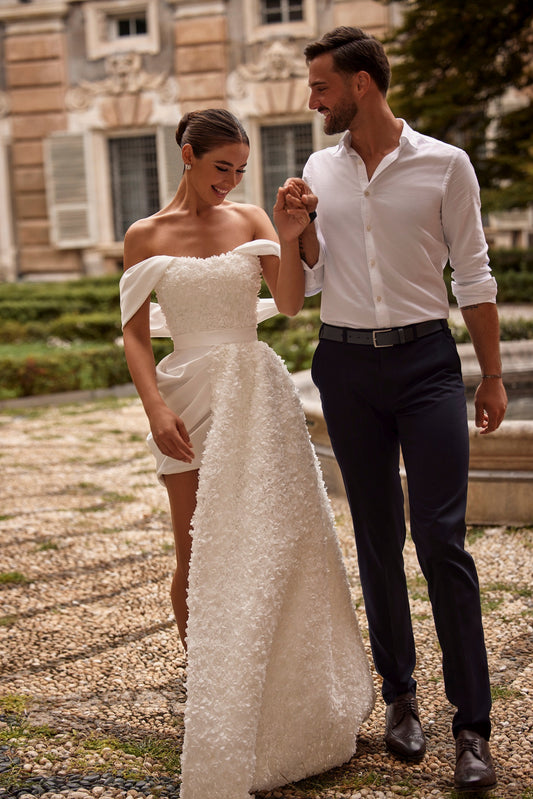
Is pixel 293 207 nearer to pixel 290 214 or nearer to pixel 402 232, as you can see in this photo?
pixel 290 214

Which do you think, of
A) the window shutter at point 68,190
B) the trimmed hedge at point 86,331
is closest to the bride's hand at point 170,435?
the trimmed hedge at point 86,331

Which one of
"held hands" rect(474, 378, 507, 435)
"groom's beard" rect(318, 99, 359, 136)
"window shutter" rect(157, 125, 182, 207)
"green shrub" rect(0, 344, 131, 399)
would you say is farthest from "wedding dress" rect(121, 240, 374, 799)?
"window shutter" rect(157, 125, 182, 207)

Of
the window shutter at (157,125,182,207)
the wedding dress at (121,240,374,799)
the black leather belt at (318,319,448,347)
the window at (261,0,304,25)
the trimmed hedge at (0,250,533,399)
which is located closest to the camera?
the wedding dress at (121,240,374,799)

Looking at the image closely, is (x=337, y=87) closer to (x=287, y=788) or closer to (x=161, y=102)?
(x=287, y=788)

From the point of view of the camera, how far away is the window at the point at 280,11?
17703 mm

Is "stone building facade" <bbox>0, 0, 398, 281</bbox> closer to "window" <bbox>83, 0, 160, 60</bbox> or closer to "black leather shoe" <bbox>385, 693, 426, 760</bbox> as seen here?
"window" <bbox>83, 0, 160, 60</bbox>

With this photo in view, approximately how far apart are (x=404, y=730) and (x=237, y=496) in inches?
30.9

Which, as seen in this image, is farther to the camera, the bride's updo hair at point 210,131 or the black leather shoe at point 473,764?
the bride's updo hair at point 210,131

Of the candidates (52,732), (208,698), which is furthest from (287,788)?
(52,732)

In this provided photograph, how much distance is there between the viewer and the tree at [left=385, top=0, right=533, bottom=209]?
11.8 meters

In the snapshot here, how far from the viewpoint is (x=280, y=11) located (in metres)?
17.8

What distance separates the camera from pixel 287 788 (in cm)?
233

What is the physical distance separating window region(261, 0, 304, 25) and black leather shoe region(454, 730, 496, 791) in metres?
17.5

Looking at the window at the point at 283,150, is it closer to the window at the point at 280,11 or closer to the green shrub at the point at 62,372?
the window at the point at 280,11
